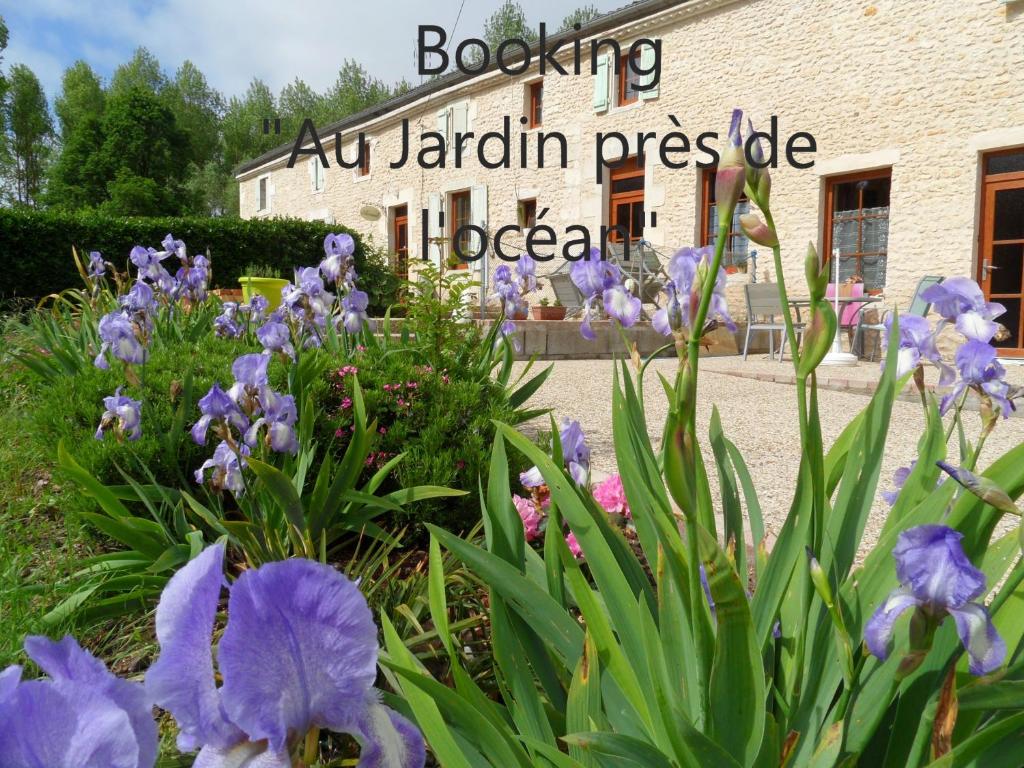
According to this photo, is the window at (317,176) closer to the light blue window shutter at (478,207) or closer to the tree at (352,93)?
the light blue window shutter at (478,207)

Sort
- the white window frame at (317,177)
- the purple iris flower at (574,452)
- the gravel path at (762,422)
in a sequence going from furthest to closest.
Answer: the white window frame at (317,177), the gravel path at (762,422), the purple iris flower at (574,452)

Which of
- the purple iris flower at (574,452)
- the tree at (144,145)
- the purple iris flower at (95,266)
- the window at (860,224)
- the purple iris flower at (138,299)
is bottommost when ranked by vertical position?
the purple iris flower at (574,452)

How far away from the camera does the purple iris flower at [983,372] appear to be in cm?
113

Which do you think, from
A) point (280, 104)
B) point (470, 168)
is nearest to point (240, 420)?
point (470, 168)

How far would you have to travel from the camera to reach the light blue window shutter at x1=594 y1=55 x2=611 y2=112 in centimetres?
1216

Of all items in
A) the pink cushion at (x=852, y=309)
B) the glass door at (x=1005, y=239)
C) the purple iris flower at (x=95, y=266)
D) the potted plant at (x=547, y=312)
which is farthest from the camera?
the potted plant at (x=547, y=312)

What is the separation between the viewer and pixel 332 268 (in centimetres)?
267

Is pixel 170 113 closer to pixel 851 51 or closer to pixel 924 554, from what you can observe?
pixel 851 51

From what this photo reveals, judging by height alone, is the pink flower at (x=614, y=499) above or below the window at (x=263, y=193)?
below

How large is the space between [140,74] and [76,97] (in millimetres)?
3822

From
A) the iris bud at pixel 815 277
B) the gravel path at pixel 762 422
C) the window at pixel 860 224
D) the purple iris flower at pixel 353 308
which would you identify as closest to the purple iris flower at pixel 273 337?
the purple iris flower at pixel 353 308

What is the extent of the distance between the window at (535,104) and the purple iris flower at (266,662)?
14.2 metres

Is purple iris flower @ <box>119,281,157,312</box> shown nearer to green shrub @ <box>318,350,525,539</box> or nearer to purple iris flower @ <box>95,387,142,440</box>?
green shrub @ <box>318,350,525,539</box>

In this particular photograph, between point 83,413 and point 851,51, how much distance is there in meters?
10.1
